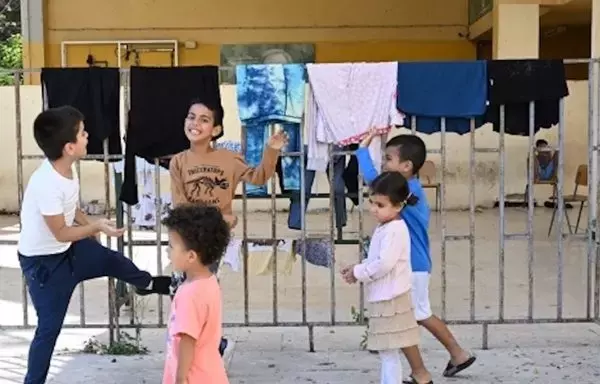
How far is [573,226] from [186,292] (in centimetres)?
1044

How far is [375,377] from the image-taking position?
192 inches

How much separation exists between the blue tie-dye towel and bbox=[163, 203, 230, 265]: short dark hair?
89.8 inches

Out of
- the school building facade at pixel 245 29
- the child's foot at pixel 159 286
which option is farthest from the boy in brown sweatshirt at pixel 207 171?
the school building facade at pixel 245 29

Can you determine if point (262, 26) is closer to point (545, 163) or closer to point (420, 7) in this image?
point (420, 7)

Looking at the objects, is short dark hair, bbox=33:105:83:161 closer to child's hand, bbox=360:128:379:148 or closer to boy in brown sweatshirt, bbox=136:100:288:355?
boy in brown sweatshirt, bbox=136:100:288:355

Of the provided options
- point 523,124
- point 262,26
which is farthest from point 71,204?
point 262,26

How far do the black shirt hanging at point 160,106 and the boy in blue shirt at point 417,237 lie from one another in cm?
120

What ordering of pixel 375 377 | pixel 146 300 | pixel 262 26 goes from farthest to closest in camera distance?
1. pixel 262 26
2. pixel 146 300
3. pixel 375 377

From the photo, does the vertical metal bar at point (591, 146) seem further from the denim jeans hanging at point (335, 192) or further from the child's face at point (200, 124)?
the child's face at point (200, 124)

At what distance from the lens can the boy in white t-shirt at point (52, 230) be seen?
3.98 metres

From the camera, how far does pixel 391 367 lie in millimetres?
4113

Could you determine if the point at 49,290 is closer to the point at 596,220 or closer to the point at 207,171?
the point at 207,171

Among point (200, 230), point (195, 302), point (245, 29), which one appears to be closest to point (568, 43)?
point (245, 29)

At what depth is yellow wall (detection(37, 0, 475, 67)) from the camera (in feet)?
62.0
